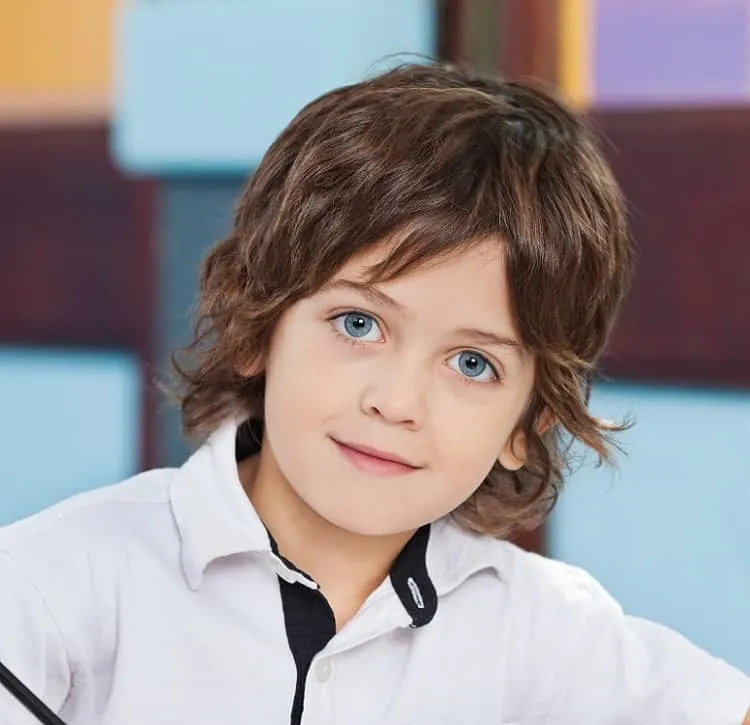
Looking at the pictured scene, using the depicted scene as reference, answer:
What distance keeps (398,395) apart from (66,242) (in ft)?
2.61

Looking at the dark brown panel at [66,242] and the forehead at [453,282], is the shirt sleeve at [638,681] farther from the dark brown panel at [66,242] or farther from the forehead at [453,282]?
the dark brown panel at [66,242]

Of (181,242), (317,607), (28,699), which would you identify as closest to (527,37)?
(181,242)

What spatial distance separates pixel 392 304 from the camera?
0.57 m

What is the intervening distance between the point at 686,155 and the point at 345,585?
506 millimetres

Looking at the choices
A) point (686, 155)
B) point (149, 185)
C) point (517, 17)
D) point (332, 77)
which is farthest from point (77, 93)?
point (686, 155)

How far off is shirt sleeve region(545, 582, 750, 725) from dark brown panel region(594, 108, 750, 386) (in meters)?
0.38

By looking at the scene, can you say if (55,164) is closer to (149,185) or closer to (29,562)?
(149,185)

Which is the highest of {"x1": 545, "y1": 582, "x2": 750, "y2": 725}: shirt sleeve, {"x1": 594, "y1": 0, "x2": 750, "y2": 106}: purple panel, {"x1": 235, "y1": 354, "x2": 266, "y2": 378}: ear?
{"x1": 594, "y1": 0, "x2": 750, "y2": 106}: purple panel

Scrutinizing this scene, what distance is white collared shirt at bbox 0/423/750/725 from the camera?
1.91 feet

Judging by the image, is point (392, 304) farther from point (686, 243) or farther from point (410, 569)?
point (686, 243)

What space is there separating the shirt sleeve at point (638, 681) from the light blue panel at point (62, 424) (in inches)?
25.1

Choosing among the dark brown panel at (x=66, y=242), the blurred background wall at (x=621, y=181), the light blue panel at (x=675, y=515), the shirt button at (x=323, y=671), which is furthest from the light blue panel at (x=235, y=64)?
the shirt button at (x=323, y=671)

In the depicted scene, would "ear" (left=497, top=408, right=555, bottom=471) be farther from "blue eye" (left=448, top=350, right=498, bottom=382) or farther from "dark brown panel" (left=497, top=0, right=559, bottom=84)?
"dark brown panel" (left=497, top=0, right=559, bottom=84)

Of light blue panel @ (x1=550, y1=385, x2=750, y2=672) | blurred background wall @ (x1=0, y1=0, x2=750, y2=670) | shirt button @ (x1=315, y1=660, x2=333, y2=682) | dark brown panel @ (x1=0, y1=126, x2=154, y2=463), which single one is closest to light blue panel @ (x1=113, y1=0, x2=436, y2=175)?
blurred background wall @ (x1=0, y1=0, x2=750, y2=670)
